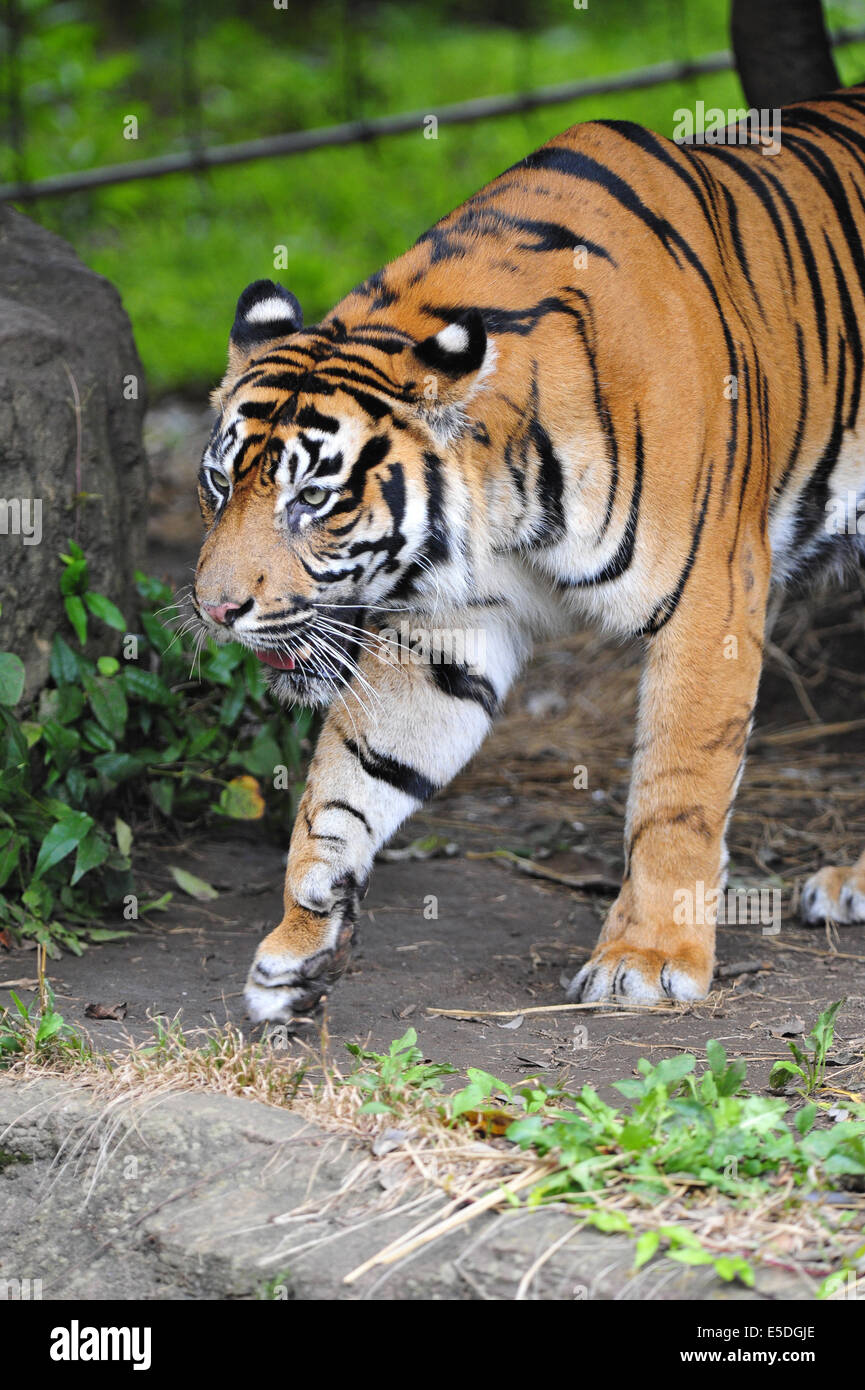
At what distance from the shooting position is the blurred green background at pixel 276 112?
26.9ft

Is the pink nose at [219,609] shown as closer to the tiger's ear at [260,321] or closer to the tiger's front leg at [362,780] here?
the tiger's front leg at [362,780]

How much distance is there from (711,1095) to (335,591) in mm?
1191

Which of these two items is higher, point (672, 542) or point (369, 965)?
point (672, 542)

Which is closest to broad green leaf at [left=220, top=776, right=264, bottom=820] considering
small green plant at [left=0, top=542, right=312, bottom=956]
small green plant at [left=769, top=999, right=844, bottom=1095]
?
small green plant at [left=0, top=542, right=312, bottom=956]

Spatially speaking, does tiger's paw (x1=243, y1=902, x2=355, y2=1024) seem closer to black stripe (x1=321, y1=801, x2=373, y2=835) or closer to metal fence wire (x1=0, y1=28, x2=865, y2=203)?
black stripe (x1=321, y1=801, x2=373, y2=835)

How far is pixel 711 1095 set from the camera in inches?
97.2

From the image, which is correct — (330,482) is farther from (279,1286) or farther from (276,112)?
(276,112)

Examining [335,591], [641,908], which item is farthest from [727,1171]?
[335,591]

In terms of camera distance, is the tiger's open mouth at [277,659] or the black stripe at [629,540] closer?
the tiger's open mouth at [277,659]

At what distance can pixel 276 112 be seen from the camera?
10461mm

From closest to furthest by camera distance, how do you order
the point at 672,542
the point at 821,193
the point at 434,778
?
the point at 672,542 → the point at 434,778 → the point at 821,193

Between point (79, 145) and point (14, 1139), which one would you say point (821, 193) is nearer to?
point (14, 1139)

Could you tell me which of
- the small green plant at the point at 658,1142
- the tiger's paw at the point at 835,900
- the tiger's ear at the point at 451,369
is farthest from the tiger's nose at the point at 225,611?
the tiger's paw at the point at 835,900

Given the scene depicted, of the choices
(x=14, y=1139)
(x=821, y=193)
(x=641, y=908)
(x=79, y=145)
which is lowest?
(x=14, y=1139)
